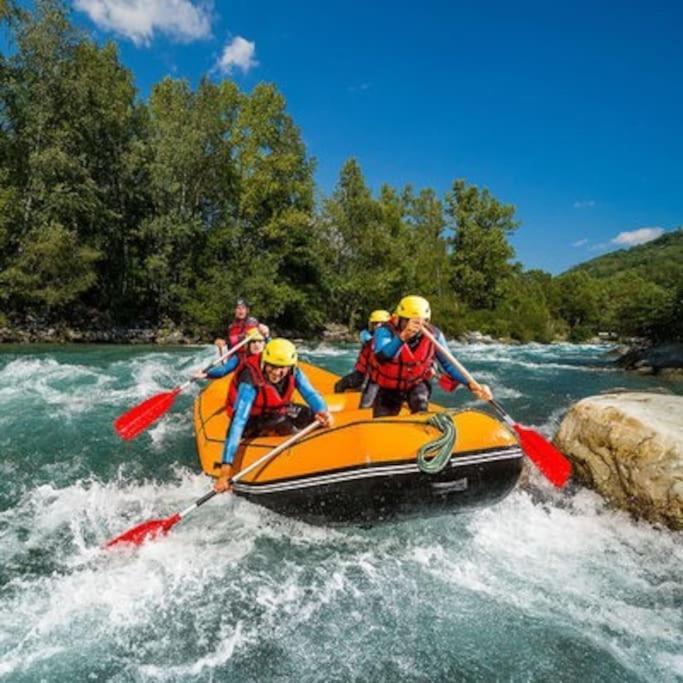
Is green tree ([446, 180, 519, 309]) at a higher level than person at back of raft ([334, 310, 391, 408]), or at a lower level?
higher

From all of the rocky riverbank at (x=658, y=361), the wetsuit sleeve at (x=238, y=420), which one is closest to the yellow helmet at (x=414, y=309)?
the wetsuit sleeve at (x=238, y=420)

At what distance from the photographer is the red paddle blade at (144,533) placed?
381cm

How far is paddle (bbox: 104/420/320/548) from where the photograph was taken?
3828mm

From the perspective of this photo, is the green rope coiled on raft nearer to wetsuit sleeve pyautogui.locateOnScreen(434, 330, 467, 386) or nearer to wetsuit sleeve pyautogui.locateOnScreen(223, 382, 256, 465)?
wetsuit sleeve pyautogui.locateOnScreen(434, 330, 467, 386)

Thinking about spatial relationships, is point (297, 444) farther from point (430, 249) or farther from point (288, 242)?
point (430, 249)

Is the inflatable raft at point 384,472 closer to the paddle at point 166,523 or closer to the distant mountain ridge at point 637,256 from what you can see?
the paddle at point 166,523

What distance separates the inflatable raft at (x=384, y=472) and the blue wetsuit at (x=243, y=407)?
0.27 m

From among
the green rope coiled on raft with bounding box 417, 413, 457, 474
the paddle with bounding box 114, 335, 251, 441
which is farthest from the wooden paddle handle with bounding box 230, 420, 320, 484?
the paddle with bounding box 114, 335, 251, 441

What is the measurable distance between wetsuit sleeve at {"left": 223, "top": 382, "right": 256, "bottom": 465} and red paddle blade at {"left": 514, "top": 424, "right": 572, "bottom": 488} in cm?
220

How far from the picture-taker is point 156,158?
67.9 feet

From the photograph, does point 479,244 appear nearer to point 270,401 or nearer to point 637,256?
point 270,401

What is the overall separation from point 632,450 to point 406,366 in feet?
6.53

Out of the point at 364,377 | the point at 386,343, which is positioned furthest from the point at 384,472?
the point at 364,377

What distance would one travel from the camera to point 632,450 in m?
4.45
